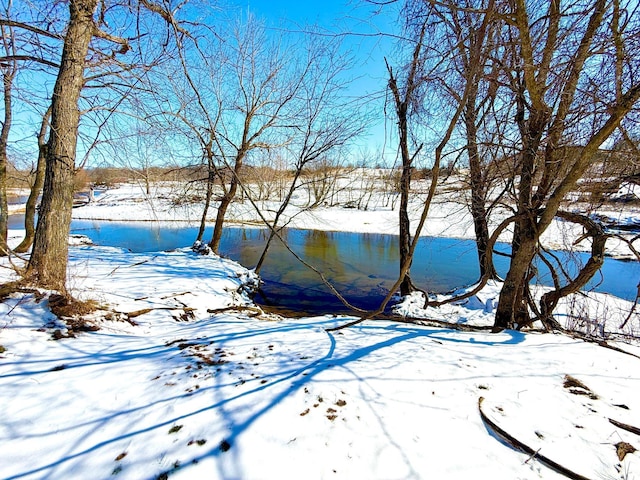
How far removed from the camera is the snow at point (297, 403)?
1.37m

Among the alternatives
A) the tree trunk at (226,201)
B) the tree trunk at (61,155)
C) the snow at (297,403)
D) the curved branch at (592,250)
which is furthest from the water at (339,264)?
the tree trunk at (61,155)

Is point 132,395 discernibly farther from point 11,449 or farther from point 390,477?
point 390,477

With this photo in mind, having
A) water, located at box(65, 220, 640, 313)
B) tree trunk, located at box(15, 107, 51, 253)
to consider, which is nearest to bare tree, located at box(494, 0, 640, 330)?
water, located at box(65, 220, 640, 313)

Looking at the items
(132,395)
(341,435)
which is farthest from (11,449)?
(341,435)

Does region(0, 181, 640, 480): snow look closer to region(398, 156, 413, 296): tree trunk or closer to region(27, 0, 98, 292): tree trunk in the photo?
region(27, 0, 98, 292): tree trunk

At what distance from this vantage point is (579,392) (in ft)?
6.46

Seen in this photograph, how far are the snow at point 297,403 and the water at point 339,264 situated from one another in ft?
10.6

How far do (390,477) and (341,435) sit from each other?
322 mm

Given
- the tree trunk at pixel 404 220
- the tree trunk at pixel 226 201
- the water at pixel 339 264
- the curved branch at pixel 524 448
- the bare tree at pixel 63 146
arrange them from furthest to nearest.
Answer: the water at pixel 339 264
the tree trunk at pixel 226 201
the tree trunk at pixel 404 220
the bare tree at pixel 63 146
the curved branch at pixel 524 448

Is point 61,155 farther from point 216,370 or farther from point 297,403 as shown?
point 297,403

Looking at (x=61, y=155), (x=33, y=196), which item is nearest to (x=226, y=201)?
(x=33, y=196)

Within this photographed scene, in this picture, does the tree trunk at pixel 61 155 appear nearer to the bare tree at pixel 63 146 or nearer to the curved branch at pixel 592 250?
the bare tree at pixel 63 146

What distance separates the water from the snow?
10.6 ft

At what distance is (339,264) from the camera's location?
38.3 feet
